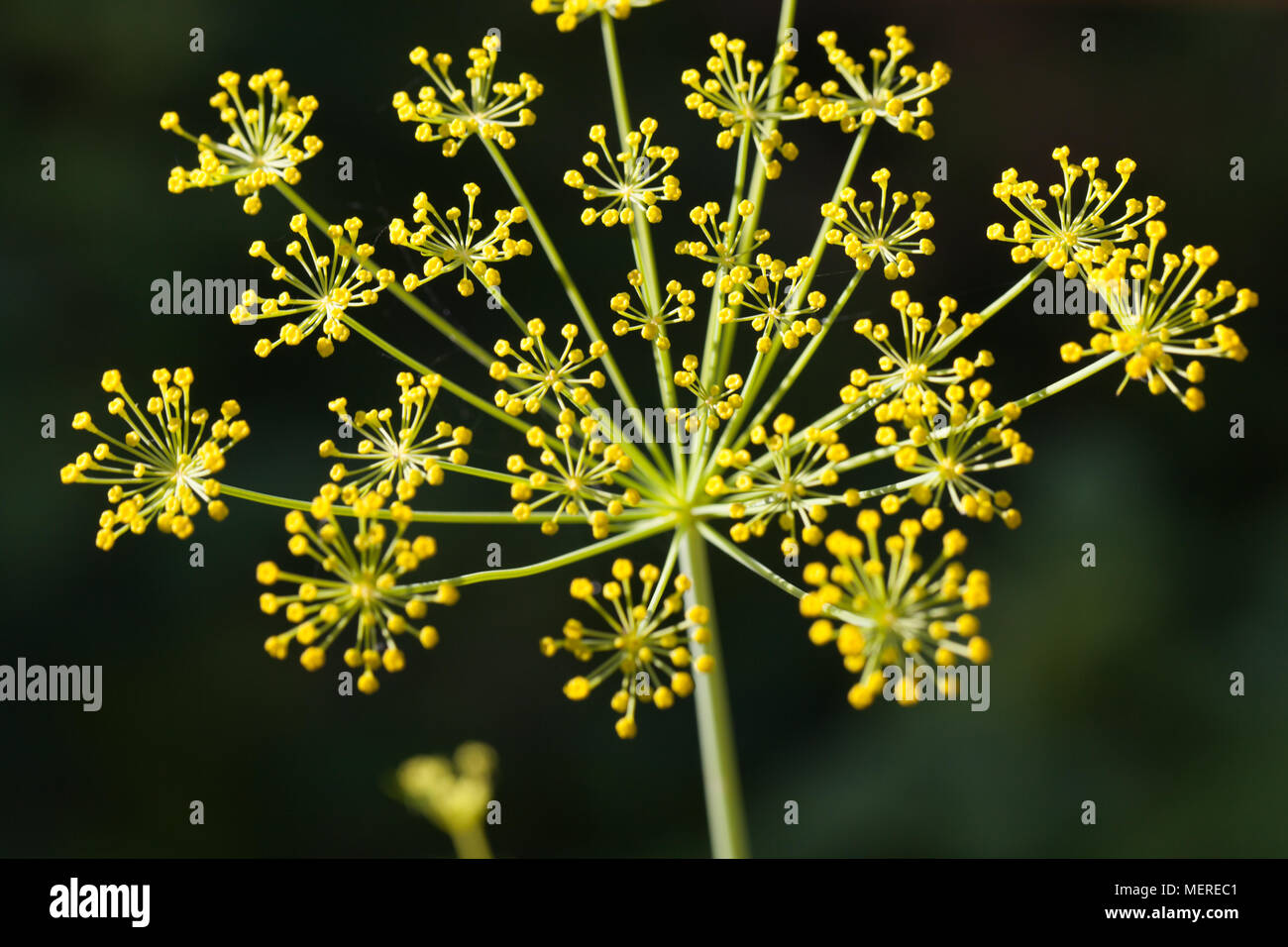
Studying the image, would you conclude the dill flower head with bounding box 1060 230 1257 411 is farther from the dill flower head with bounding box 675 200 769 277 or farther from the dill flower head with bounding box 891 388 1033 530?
the dill flower head with bounding box 675 200 769 277

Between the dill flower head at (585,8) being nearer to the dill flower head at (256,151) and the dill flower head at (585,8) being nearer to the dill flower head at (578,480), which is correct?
the dill flower head at (256,151)

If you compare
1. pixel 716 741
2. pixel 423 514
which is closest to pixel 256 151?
pixel 423 514

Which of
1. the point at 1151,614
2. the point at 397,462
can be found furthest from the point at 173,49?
the point at 1151,614

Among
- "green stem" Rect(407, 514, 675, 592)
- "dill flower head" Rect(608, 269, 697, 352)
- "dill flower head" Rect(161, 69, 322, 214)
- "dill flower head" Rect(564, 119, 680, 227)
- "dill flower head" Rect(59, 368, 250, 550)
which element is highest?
"dill flower head" Rect(161, 69, 322, 214)

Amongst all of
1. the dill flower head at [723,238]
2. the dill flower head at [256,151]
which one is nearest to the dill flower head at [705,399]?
the dill flower head at [723,238]

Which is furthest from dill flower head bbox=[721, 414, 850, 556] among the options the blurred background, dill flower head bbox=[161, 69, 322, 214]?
the blurred background

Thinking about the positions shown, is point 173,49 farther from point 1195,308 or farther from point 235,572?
point 1195,308
